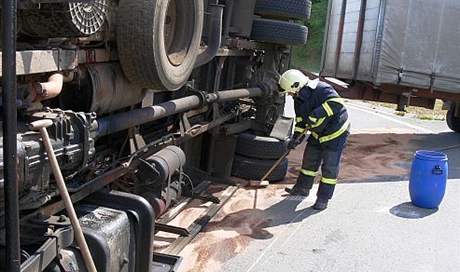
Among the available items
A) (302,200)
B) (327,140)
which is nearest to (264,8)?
(327,140)

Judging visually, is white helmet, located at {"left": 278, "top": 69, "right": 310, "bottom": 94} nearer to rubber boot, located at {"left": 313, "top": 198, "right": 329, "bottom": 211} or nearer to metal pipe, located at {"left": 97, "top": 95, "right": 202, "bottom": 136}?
rubber boot, located at {"left": 313, "top": 198, "right": 329, "bottom": 211}

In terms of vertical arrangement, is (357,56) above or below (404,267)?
above

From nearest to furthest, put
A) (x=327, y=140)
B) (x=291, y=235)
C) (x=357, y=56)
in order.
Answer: (x=291, y=235)
(x=327, y=140)
(x=357, y=56)

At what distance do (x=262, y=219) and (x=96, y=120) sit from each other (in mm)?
2834

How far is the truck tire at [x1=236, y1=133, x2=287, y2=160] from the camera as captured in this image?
23.4ft

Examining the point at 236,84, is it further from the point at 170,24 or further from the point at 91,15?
the point at 91,15

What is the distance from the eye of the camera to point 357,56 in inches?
440

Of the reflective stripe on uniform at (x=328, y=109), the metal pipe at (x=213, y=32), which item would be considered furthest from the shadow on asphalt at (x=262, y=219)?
the metal pipe at (x=213, y=32)

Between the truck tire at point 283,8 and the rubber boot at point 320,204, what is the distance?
226 centimetres

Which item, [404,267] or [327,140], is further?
[327,140]

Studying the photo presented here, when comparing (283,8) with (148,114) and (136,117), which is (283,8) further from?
(136,117)

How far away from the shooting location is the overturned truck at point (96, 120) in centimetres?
239

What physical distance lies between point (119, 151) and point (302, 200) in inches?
112

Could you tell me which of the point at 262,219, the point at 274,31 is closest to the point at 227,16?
the point at 274,31
